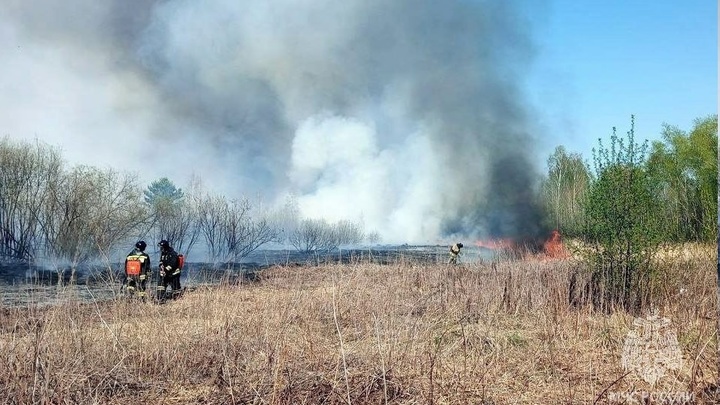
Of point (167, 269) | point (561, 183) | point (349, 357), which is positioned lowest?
point (349, 357)

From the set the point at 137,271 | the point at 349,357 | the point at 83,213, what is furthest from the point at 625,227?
the point at 83,213

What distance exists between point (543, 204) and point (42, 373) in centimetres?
4027

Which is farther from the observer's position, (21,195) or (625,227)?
(21,195)

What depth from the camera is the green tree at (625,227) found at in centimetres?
983

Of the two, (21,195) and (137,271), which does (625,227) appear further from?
(21,195)

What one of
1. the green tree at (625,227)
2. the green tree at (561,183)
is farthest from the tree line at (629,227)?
the green tree at (561,183)

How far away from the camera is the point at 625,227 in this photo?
9.97 meters

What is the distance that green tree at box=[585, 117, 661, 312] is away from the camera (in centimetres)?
983

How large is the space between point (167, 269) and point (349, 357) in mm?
8891

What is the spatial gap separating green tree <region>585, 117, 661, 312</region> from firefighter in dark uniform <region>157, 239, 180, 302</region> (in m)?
10.3

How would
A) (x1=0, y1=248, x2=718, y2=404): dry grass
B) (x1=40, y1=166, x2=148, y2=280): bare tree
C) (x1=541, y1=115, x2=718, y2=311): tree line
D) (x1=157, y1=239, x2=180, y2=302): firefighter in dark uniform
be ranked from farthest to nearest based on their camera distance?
1. (x1=40, y1=166, x2=148, y2=280): bare tree
2. (x1=157, y1=239, x2=180, y2=302): firefighter in dark uniform
3. (x1=541, y1=115, x2=718, y2=311): tree line
4. (x1=0, y1=248, x2=718, y2=404): dry grass

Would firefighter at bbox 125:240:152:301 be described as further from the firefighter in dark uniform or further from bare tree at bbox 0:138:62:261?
bare tree at bbox 0:138:62:261

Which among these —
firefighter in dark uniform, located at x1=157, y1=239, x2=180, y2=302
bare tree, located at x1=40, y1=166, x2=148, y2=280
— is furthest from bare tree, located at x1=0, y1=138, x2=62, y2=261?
firefighter in dark uniform, located at x1=157, y1=239, x2=180, y2=302

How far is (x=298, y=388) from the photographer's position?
191 inches
